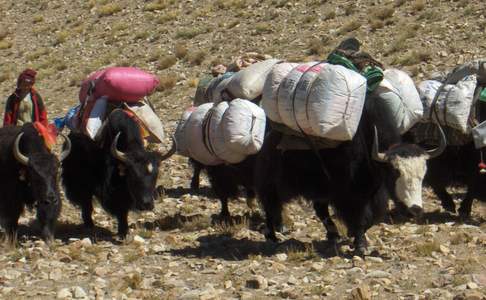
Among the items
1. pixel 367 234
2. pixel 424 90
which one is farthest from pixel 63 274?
pixel 424 90

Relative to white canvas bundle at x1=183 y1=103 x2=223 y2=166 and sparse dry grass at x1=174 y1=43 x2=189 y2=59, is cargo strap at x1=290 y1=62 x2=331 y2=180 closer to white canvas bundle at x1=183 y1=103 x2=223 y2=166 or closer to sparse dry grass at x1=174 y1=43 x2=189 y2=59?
white canvas bundle at x1=183 y1=103 x2=223 y2=166

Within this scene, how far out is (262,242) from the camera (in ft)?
28.2

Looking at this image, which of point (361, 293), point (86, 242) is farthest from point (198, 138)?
point (361, 293)

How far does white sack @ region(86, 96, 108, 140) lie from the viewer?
920cm

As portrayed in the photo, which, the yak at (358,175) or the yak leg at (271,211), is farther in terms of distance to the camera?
the yak leg at (271,211)

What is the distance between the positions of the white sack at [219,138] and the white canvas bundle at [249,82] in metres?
0.33

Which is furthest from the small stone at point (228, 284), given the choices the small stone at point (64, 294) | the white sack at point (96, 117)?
the white sack at point (96, 117)

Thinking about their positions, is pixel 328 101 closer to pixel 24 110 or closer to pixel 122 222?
pixel 122 222

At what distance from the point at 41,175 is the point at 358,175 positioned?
2976 mm

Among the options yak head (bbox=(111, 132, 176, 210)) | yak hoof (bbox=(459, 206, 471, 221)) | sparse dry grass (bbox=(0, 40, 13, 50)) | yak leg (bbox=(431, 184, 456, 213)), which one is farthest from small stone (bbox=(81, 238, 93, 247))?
sparse dry grass (bbox=(0, 40, 13, 50))

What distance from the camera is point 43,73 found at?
2288cm

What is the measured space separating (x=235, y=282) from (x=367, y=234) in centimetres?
213

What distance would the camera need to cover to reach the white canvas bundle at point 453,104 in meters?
9.24

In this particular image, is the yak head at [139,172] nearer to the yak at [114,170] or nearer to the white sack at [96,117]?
the yak at [114,170]
